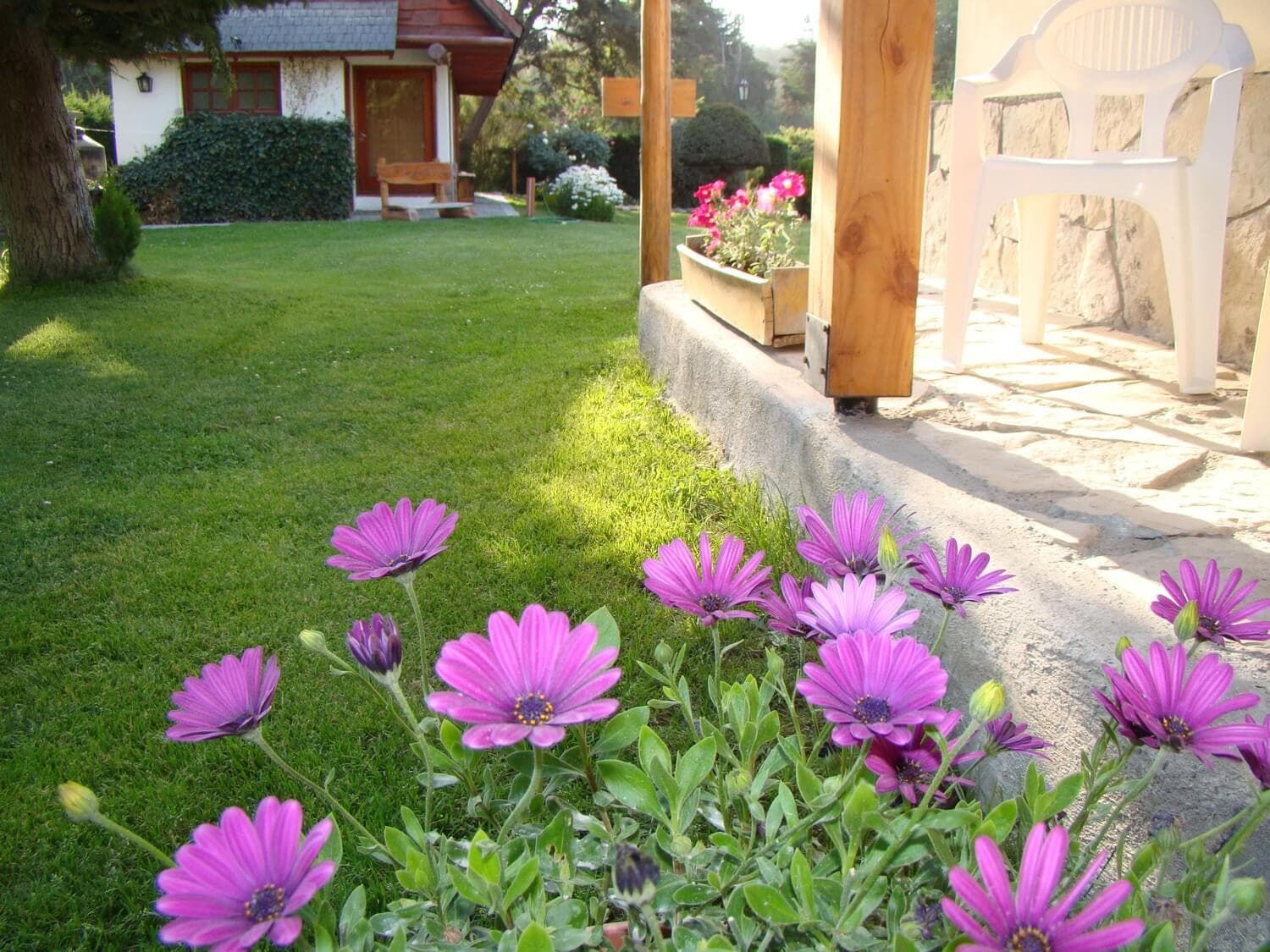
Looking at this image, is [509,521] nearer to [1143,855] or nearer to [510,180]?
[1143,855]

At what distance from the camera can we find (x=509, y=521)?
9.05 ft

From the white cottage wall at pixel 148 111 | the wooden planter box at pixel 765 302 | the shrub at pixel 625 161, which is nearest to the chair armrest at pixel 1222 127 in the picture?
the wooden planter box at pixel 765 302

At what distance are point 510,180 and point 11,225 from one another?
1511 cm

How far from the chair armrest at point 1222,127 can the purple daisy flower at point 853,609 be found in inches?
85.4

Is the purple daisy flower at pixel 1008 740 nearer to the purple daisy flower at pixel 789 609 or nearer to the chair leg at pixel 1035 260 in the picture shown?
the purple daisy flower at pixel 789 609

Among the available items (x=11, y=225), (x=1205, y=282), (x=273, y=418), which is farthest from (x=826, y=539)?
(x=11, y=225)

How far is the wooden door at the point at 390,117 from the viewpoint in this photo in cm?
1678

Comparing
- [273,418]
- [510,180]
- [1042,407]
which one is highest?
[510,180]

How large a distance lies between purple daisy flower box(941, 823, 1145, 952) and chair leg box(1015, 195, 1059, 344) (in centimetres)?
296

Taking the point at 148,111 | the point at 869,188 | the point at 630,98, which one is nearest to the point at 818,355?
the point at 869,188

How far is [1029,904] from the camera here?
635mm

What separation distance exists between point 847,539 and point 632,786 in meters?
0.35

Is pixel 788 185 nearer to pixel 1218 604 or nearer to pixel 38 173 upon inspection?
pixel 1218 604

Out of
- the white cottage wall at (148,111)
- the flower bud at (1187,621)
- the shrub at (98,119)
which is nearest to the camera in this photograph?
the flower bud at (1187,621)
